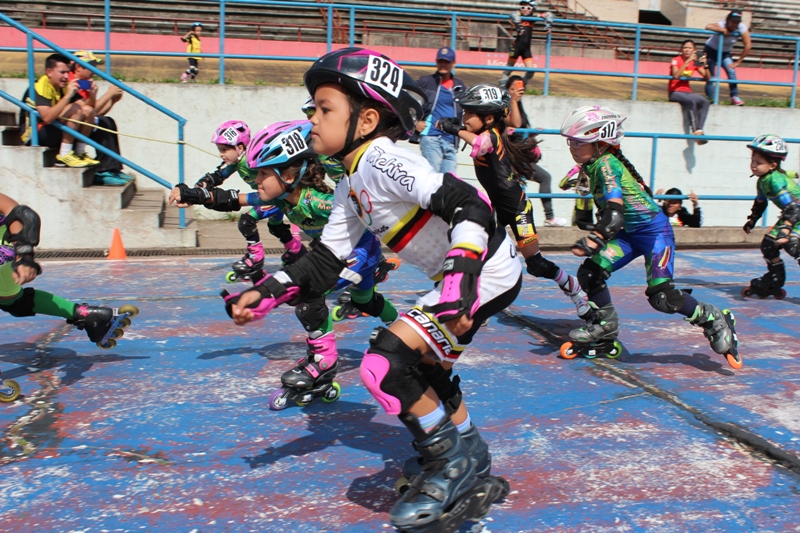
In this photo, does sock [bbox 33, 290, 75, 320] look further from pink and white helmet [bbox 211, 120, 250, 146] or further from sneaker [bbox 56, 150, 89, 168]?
sneaker [bbox 56, 150, 89, 168]

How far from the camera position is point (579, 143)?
568 centimetres

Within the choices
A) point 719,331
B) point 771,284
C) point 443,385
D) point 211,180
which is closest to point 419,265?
point 443,385

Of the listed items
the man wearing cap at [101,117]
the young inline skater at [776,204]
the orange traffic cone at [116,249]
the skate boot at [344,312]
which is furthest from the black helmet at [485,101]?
the man wearing cap at [101,117]

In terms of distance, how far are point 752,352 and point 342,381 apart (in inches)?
129

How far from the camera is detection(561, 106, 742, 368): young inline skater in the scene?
18.0 ft

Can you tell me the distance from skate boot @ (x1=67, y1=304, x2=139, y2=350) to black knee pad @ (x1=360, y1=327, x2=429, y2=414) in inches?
110

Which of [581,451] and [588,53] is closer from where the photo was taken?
[581,451]

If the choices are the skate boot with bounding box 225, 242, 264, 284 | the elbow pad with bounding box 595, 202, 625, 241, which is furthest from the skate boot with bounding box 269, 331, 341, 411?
the skate boot with bounding box 225, 242, 264, 284

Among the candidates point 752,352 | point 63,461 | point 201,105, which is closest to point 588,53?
point 201,105

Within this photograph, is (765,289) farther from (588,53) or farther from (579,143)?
(588,53)

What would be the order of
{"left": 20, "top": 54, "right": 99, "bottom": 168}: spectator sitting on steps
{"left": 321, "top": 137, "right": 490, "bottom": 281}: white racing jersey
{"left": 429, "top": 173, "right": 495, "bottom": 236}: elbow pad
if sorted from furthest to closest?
{"left": 20, "top": 54, "right": 99, "bottom": 168}: spectator sitting on steps < {"left": 321, "top": 137, "right": 490, "bottom": 281}: white racing jersey < {"left": 429, "top": 173, "right": 495, "bottom": 236}: elbow pad

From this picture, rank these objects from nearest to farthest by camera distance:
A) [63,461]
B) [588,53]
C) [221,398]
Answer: [63,461]
[221,398]
[588,53]

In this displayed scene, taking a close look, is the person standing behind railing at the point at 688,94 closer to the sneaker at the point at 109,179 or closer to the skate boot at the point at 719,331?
the skate boot at the point at 719,331

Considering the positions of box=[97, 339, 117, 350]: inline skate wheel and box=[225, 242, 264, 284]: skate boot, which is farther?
box=[225, 242, 264, 284]: skate boot
